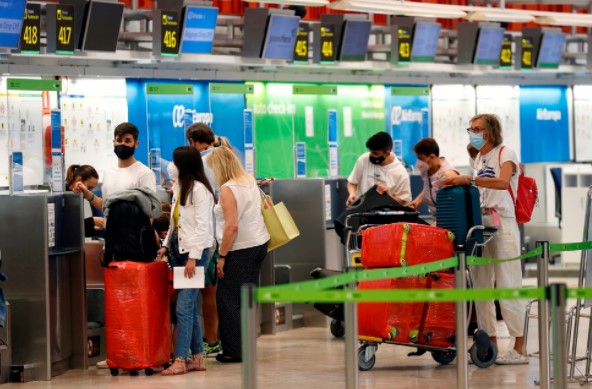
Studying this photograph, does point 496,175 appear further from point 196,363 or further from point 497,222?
point 196,363

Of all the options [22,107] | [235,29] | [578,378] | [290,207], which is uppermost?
[235,29]

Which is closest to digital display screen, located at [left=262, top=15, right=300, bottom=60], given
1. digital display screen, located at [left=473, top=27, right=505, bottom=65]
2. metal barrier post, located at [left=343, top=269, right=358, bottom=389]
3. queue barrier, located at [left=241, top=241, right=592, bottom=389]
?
digital display screen, located at [left=473, top=27, right=505, bottom=65]

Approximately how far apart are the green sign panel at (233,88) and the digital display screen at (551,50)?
14.1 ft

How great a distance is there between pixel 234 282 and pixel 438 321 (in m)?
1.38

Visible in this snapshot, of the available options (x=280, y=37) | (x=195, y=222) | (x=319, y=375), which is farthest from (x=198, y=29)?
(x=319, y=375)

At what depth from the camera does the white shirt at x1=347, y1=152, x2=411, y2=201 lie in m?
10.5

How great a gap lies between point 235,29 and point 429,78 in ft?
9.82

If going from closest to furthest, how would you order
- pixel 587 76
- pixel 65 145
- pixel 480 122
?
pixel 480 122
pixel 65 145
pixel 587 76

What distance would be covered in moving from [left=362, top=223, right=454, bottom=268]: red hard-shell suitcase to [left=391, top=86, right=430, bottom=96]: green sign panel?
271 inches

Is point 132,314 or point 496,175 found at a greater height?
point 496,175

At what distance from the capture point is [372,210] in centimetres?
937

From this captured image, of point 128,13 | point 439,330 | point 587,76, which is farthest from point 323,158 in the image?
point 439,330

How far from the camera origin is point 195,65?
12.5 m

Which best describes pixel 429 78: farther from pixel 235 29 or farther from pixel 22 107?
pixel 22 107
